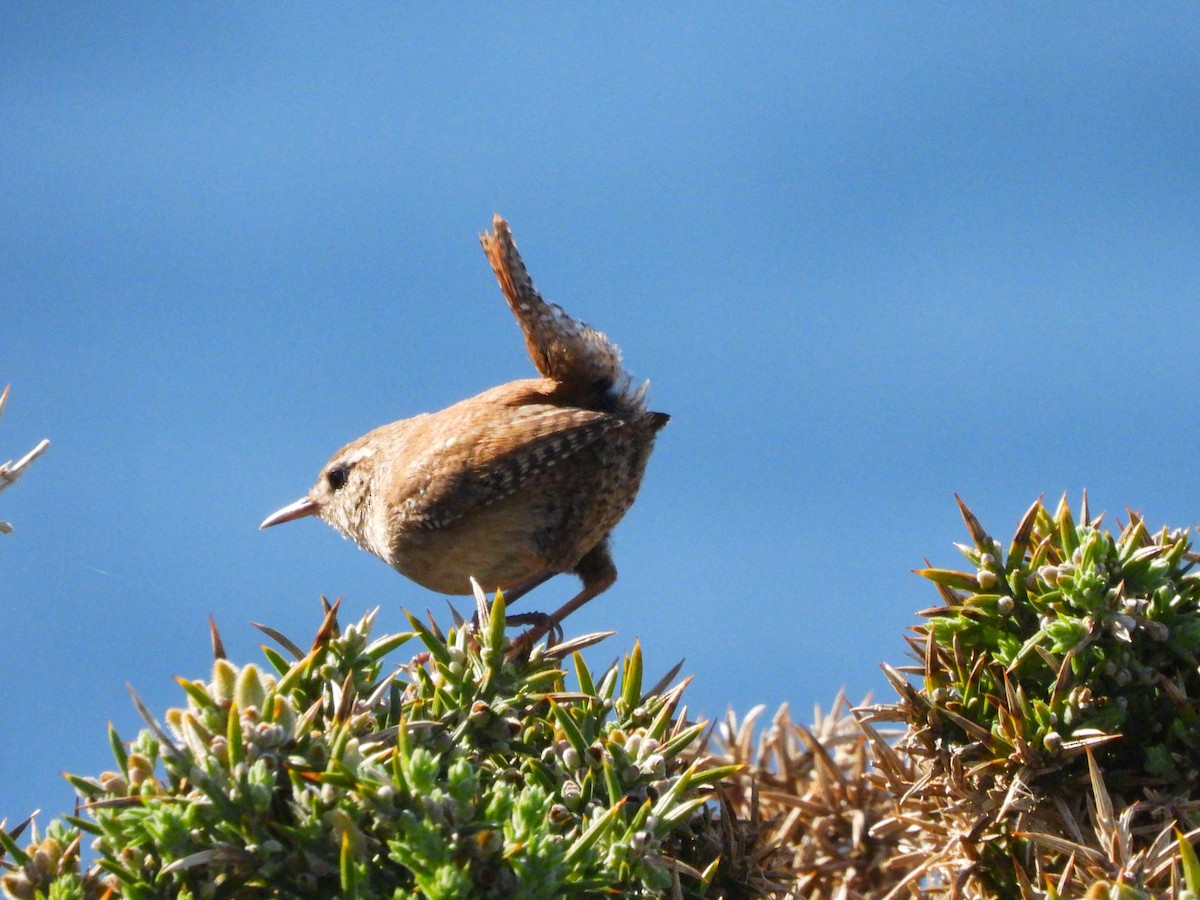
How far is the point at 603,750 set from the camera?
1800mm

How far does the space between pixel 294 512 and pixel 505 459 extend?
1.61 meters

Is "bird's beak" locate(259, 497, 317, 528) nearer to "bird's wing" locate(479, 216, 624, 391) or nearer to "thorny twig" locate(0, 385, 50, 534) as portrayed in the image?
"bird's wing" locate(479, 216, 624, 391)

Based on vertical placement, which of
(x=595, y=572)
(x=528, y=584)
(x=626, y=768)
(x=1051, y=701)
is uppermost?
(x=595, y=572)

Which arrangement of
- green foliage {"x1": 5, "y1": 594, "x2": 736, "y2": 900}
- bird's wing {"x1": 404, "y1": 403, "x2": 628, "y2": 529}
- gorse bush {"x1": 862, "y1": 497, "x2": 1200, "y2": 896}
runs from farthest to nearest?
bird's wing {"x1": 404, "y1": 403, "x2": 628, "y2": 529}, gorse bush {"x1": 862, "y1": 497, "x2": 1200, "y2": 896}, green foliage {"x1": 5, "y1": 594, "x2": 736, "y2": 900}

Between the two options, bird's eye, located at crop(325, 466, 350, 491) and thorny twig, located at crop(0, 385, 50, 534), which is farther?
bird's eye, located at crop(325, 466, 350, 491)

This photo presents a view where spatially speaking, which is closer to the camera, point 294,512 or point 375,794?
point 375,794

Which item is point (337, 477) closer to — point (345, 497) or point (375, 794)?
point (345, 497)

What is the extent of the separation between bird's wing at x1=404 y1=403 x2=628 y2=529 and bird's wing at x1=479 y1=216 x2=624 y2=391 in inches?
11.0

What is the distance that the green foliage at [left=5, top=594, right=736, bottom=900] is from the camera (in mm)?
1453

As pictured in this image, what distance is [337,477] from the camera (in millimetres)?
5008

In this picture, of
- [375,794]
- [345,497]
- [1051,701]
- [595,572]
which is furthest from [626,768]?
[345,497]

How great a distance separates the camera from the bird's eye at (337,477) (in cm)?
498

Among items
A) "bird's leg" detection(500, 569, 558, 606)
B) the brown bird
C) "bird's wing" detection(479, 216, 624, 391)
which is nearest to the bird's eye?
the brown bird

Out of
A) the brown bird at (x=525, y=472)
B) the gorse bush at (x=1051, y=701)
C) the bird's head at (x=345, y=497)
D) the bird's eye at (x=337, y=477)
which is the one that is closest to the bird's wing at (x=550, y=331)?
the brown bird at (x=525, y=472)
